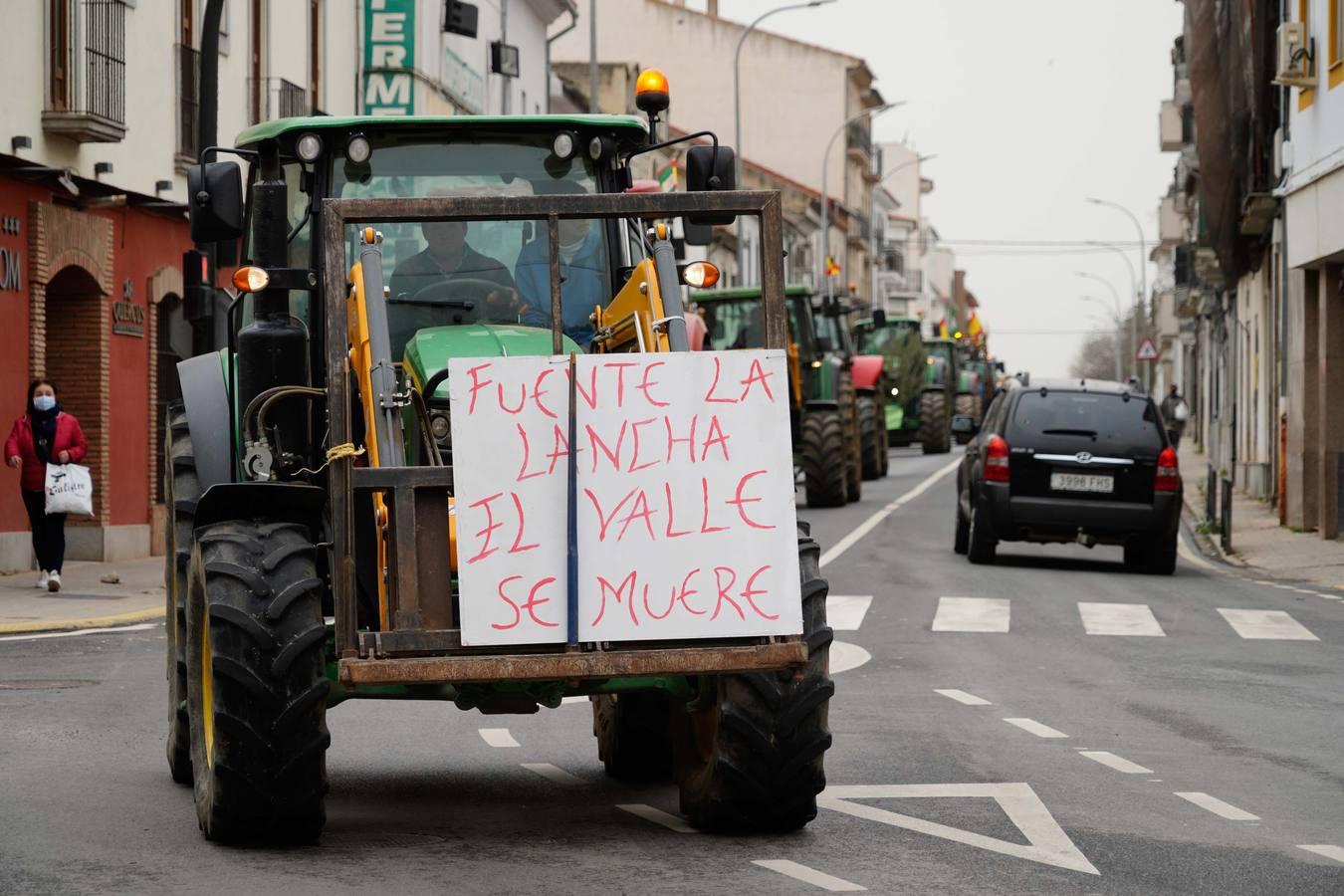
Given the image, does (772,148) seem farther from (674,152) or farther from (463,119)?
(463,119)

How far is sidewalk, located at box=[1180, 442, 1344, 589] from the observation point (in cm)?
2292

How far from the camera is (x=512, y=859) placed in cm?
758

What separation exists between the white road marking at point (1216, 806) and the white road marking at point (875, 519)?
7209 millimetres

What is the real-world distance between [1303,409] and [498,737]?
2020 centimetres

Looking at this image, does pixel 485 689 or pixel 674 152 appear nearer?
pixel 485 689

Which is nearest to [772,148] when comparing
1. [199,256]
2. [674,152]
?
[674,152]

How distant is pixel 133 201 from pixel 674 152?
45468mm

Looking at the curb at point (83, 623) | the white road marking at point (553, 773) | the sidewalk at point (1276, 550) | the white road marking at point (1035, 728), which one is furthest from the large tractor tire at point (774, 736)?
the sidewalk at point (1276, 550)

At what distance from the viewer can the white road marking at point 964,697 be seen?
1237 centimetres

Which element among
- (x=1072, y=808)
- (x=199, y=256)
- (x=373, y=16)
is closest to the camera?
(x=1072, y=808)

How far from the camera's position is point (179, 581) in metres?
9.06

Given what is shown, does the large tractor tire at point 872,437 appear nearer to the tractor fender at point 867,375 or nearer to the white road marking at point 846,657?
the tractor fender at point 867,375

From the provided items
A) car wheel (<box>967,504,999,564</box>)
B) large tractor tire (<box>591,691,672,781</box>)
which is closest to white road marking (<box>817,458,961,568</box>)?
car wheel (<box>967,504,999,564</box>)

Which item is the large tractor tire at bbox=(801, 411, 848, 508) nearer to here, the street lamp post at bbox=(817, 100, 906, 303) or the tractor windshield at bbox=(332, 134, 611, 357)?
the street lamp post at bbox=(817, 100, 906, 303)
